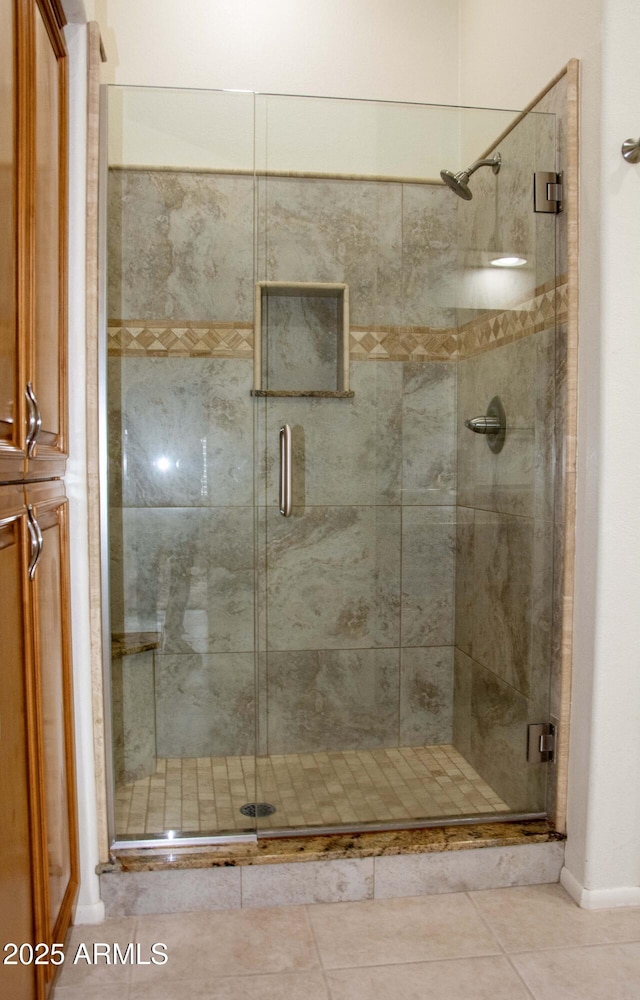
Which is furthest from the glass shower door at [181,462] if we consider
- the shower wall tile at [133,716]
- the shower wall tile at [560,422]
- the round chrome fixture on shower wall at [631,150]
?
the round chrome fixture on shower wall at [631,150]

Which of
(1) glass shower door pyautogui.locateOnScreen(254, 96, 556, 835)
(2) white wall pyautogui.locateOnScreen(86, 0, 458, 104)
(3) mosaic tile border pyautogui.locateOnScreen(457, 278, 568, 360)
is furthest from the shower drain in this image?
(2) white wall pyautogui.locateOnScreen(86, 0, 458, 104)

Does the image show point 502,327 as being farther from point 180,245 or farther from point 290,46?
point 290,46

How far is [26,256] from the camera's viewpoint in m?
1.31

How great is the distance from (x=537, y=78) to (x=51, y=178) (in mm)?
1380

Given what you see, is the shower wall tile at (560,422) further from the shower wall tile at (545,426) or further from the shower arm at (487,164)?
the shower arm at (487,164)

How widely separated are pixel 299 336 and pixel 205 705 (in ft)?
3.22

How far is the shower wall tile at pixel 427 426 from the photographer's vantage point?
7.00 feet

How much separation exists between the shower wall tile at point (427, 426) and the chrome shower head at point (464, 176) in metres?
0.46

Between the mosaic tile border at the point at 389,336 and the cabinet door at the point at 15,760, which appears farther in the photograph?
the mosaic tile border at the point at 389,336

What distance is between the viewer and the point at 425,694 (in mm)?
2215

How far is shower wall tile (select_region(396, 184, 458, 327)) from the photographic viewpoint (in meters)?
2.11

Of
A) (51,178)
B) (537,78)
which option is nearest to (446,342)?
(537,78)

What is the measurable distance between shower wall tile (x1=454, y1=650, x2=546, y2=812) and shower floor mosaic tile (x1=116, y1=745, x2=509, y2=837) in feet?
0.15

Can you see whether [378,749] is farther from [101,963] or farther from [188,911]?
[101,963]
